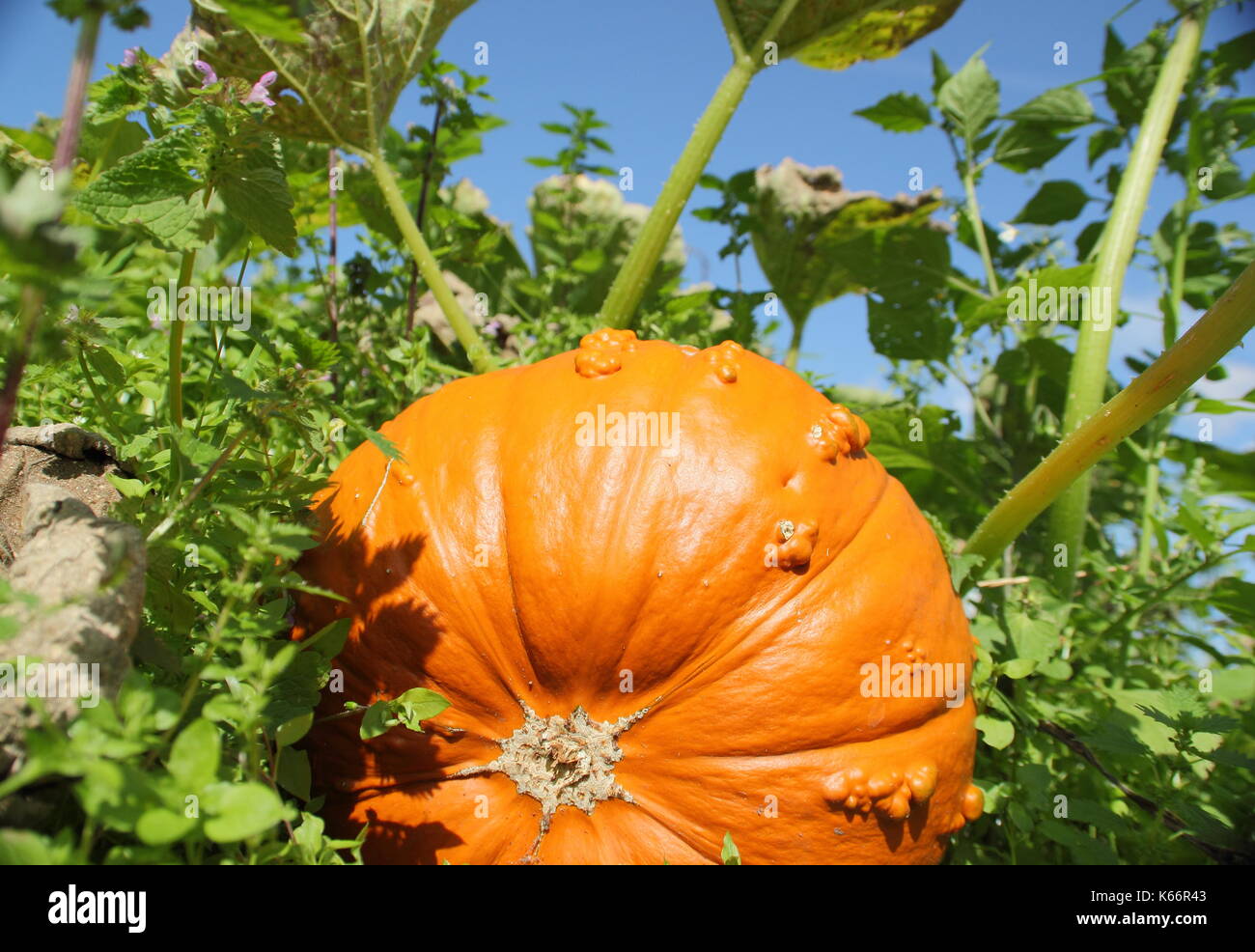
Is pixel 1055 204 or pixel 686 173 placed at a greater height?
pixel 1055 204

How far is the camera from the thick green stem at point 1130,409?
180cm

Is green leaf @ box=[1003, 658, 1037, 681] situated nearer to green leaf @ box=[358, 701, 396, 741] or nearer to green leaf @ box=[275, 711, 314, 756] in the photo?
green leaf @ box=[358, 701, 396, 741]

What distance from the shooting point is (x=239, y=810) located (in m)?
1.07

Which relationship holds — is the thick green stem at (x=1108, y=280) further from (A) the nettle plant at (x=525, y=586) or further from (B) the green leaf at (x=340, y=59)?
(B) the green leaf at (x=340, y=59)

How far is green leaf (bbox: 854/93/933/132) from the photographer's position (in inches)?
137

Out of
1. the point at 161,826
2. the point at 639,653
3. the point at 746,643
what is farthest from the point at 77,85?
the point at 746,643

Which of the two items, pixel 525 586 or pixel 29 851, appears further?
pixel 525 586

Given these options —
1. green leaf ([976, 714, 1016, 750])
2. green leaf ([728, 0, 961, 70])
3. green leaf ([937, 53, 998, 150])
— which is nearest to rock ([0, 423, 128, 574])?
green leaf ([976, 714, 1016, 750])

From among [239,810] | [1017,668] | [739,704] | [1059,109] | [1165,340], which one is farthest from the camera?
[1059,109]

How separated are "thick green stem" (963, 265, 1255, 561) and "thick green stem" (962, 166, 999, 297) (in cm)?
143

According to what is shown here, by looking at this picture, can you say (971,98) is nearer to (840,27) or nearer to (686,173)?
(840,27)

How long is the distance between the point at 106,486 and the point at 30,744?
1.14 m

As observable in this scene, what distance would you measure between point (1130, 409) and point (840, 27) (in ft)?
5.63
